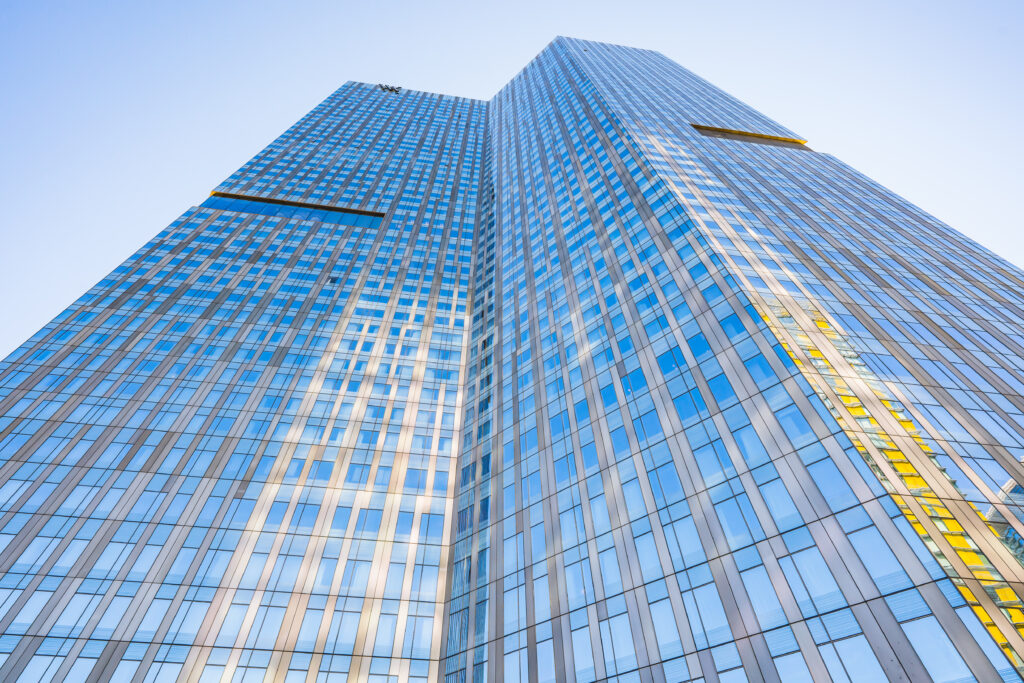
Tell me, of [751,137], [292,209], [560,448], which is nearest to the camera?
[560,448]

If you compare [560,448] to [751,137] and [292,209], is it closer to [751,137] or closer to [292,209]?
[292,209]

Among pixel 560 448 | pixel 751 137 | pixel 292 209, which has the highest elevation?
pixel 751 137

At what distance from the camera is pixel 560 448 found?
3809 centimetres

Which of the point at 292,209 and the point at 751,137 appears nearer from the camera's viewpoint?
the point at 751,137

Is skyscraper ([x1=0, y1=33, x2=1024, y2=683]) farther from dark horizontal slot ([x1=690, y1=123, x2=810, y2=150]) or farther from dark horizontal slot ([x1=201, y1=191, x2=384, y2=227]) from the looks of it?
dark horizontal slot ([x1=201, y1=191, x2=384, y2=227])

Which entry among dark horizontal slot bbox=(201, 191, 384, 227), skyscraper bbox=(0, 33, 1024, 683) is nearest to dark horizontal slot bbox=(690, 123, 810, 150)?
skyscraper bbox=(0, 33, 1024, 683)

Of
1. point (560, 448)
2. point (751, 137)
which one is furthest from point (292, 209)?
point (751, 137)

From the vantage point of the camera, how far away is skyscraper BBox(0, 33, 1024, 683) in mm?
22297

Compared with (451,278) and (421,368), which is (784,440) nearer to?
(421,368)

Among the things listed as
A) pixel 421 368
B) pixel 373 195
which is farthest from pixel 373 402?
pixel 373 195

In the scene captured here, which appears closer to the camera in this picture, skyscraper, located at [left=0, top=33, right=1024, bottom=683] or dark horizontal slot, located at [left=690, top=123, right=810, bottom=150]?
skyscraper, located at [left=0, top=33, right=1024, bottom=683]

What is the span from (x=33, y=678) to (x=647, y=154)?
210 ft

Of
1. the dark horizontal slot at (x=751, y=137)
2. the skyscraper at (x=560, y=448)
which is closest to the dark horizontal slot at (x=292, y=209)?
the skyscraper at (x=560, y=448)

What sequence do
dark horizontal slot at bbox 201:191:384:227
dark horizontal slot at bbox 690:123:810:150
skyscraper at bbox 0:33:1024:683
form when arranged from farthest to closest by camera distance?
1. dark horizontal slot at bbox 201:191:384:227
2. dark horizontal slot at bbox 690:123:810:150
3. skyscraper at bbox 0:33:1024:683
